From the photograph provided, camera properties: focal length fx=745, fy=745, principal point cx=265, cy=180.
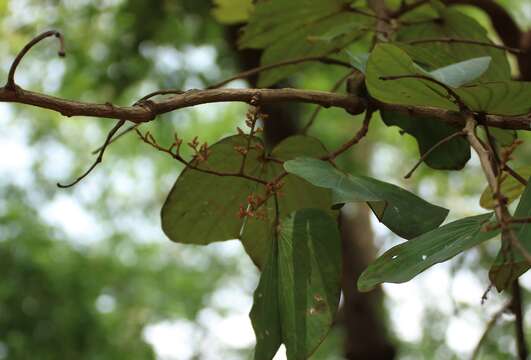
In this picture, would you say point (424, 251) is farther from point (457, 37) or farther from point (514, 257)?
point (457, 37)

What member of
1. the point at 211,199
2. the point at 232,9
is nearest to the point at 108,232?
the point at 232,9

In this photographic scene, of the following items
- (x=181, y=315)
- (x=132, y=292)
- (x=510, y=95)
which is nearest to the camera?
(x=510, y=95)

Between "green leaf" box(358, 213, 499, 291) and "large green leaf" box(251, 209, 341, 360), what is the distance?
0.07m

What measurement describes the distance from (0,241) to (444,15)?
1642 millimetres

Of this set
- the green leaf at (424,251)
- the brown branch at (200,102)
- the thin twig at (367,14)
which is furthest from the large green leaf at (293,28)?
the green leaf at (424,251)

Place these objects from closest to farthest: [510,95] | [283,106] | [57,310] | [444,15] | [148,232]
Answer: [510,95] < [444,15] < [283,106] < [57,310] < [148,232]

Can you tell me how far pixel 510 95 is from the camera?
1.56 ft

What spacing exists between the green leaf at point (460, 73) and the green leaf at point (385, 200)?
81mm

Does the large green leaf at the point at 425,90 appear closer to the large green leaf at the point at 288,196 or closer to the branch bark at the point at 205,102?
the branch bark at the point at 205,102

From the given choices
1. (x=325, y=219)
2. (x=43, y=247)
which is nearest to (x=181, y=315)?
(x=43, y=247)

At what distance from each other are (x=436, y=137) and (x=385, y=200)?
144 millimetres

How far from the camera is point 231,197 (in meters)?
0.59

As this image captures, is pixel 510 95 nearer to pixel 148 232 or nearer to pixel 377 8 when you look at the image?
pixel 377 8

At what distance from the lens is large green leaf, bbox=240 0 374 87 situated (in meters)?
0.76
